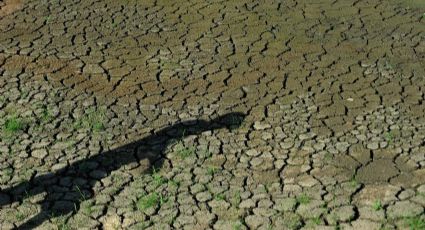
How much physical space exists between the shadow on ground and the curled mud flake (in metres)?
4.14

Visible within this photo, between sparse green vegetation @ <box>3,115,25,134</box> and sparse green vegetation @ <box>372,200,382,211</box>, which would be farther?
sparse green vegetation @ <box>3,115,25,134</box>

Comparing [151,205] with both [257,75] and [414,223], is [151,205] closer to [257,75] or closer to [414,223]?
[414,223]

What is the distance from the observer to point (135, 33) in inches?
365

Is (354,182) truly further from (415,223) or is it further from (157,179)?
(157,179)

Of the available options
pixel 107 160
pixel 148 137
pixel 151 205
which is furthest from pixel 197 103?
pixel 151 205

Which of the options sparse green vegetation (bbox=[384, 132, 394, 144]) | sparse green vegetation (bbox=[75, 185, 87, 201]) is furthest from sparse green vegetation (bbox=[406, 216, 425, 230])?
sparse green vegetation (bbox=[75, 185, 87, 201])

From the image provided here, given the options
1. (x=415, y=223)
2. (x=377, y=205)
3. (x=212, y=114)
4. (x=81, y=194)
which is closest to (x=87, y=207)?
(x=81, y=194)

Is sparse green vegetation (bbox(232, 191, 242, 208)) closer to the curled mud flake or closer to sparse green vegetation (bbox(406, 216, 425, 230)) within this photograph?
sparse green vegetation (bbox(406, 216, 425, 230))

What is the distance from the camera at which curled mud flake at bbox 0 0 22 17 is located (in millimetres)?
10161

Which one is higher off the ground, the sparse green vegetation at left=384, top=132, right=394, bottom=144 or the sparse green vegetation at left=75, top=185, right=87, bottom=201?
the sparse green vegetation at left=75, top=185, right=87, bottom=201

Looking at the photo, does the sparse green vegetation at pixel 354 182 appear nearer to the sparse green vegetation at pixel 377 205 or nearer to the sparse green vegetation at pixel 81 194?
the sparse green vegetation at pixel 377 205

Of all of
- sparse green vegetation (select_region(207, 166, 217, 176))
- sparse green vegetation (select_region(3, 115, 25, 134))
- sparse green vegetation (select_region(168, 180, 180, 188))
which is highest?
sparse green vegetation (select_region(3, 115, 25, 134))

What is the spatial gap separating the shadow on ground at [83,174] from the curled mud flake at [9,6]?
13.6 ft

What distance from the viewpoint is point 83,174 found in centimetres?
645
